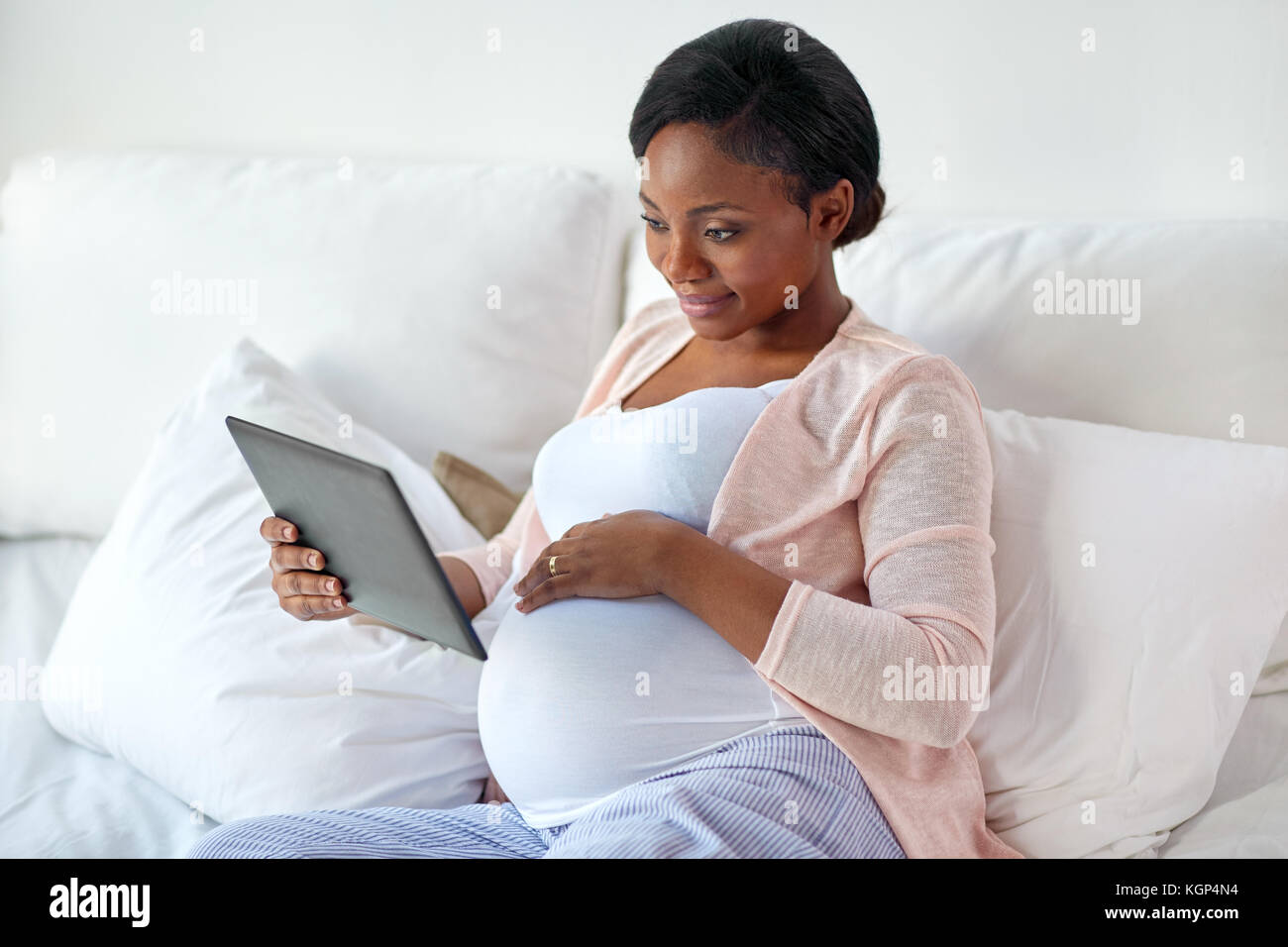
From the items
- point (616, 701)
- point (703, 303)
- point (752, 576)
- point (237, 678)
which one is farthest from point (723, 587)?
point (237, 678)

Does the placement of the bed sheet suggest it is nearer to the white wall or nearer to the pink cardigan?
the pink cardigan

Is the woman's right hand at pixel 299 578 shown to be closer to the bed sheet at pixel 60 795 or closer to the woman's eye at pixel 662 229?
the bed sheet at pixel 60 795

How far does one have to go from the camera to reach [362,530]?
3.26 feet

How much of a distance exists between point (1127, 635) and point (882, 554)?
10.2 inches

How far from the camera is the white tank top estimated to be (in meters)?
0.98

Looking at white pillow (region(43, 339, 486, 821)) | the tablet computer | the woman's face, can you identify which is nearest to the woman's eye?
the woman's face

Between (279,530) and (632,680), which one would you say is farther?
(279,530)

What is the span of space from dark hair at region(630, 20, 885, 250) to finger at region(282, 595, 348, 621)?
1.78 feet

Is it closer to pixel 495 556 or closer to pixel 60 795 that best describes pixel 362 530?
pixel 495 556

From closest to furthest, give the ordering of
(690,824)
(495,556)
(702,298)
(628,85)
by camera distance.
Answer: (690,824) < (702,298) < (495,556) < (628,85)

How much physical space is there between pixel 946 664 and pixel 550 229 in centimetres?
91

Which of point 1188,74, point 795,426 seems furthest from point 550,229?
point 1188,74

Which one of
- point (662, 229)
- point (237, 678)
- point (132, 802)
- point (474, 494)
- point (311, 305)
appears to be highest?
point (662, 229)
